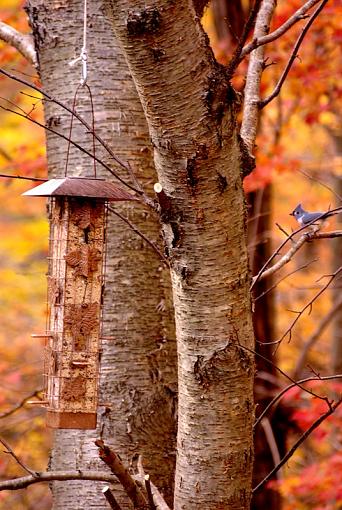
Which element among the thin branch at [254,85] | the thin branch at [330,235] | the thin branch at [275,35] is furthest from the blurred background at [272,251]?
the thin branch at [275,35]

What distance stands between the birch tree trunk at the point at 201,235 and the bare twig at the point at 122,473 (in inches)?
4.3

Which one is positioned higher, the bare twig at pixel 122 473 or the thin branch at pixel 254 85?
the thin branch at pixel 254 85

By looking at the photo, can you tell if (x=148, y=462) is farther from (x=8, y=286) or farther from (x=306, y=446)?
(x=8, y=286)

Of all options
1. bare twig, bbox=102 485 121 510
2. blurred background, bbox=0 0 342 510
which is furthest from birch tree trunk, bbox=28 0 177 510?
bare twig, bbox=102 485 121 510

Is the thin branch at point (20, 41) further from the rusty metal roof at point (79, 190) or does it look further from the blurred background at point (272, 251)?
the rusty metal roof at point (79, 190)

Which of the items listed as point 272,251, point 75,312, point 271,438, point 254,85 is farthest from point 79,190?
point 272,251

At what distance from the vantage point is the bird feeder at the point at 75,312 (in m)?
2.35

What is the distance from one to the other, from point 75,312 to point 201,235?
0.59m

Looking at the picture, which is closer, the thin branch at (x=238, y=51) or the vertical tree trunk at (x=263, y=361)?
the thin branch at (x=238, y=51)

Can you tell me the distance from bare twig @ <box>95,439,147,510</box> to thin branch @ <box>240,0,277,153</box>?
963 mm

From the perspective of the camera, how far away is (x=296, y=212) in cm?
308

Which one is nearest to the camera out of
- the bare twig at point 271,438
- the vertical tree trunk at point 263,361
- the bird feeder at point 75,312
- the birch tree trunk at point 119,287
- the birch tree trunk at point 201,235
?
the birch tree trunk at point 201,235

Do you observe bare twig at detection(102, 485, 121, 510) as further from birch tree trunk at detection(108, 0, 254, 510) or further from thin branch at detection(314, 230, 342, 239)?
thin branch at detection(314, 230, 342, 239)

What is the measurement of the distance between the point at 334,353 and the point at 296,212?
5.06 m
